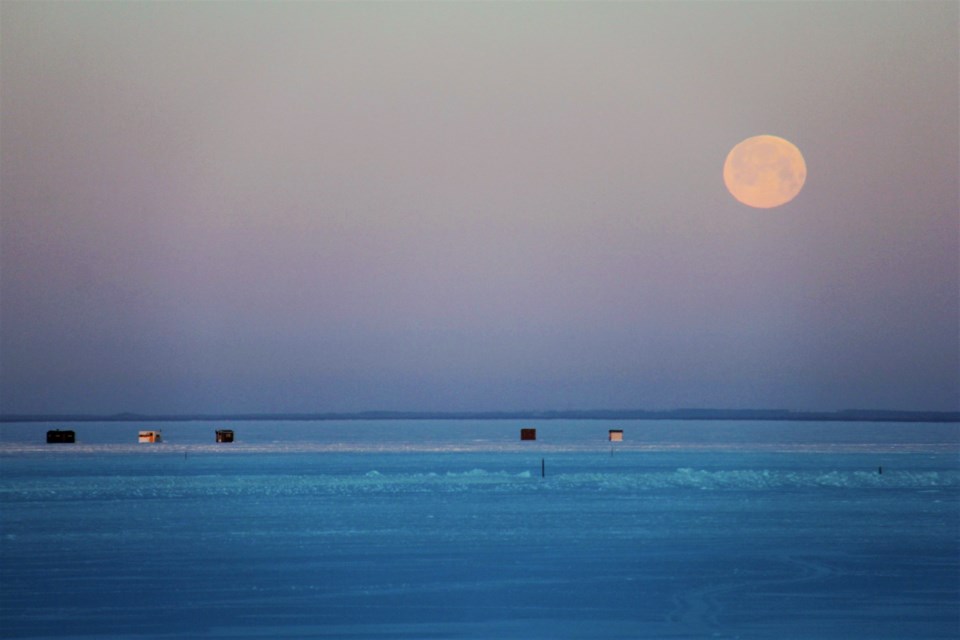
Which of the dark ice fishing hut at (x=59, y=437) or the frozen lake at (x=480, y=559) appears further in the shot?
the dark ice fishing hut at (x=59, y=437)

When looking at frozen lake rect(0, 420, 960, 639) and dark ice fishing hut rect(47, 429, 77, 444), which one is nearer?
frozen lake rect(0, 420, 960, 639)

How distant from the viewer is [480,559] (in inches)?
1371

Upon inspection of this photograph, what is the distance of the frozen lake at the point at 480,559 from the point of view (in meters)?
24.9

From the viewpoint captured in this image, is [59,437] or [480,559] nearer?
[480,559]

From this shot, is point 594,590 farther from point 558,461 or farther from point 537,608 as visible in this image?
point 558,461

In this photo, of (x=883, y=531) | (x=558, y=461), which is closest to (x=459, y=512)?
(x=883, y=531)

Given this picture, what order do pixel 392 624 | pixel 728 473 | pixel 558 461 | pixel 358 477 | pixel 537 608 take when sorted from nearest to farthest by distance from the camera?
pixel 392 624 < pixel 537 608 < pixel 358 477 < pixel 728 473 < pixel 558 461

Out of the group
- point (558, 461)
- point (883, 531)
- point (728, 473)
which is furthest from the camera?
point (558, 461)

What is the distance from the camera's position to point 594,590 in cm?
2905

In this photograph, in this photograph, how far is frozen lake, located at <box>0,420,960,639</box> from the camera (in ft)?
81.8

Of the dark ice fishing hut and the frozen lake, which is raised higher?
→ the dark ice fishing hut

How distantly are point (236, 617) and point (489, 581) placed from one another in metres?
7.00

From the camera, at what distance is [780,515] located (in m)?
49.9

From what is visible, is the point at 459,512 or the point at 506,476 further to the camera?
the point at 506,476
